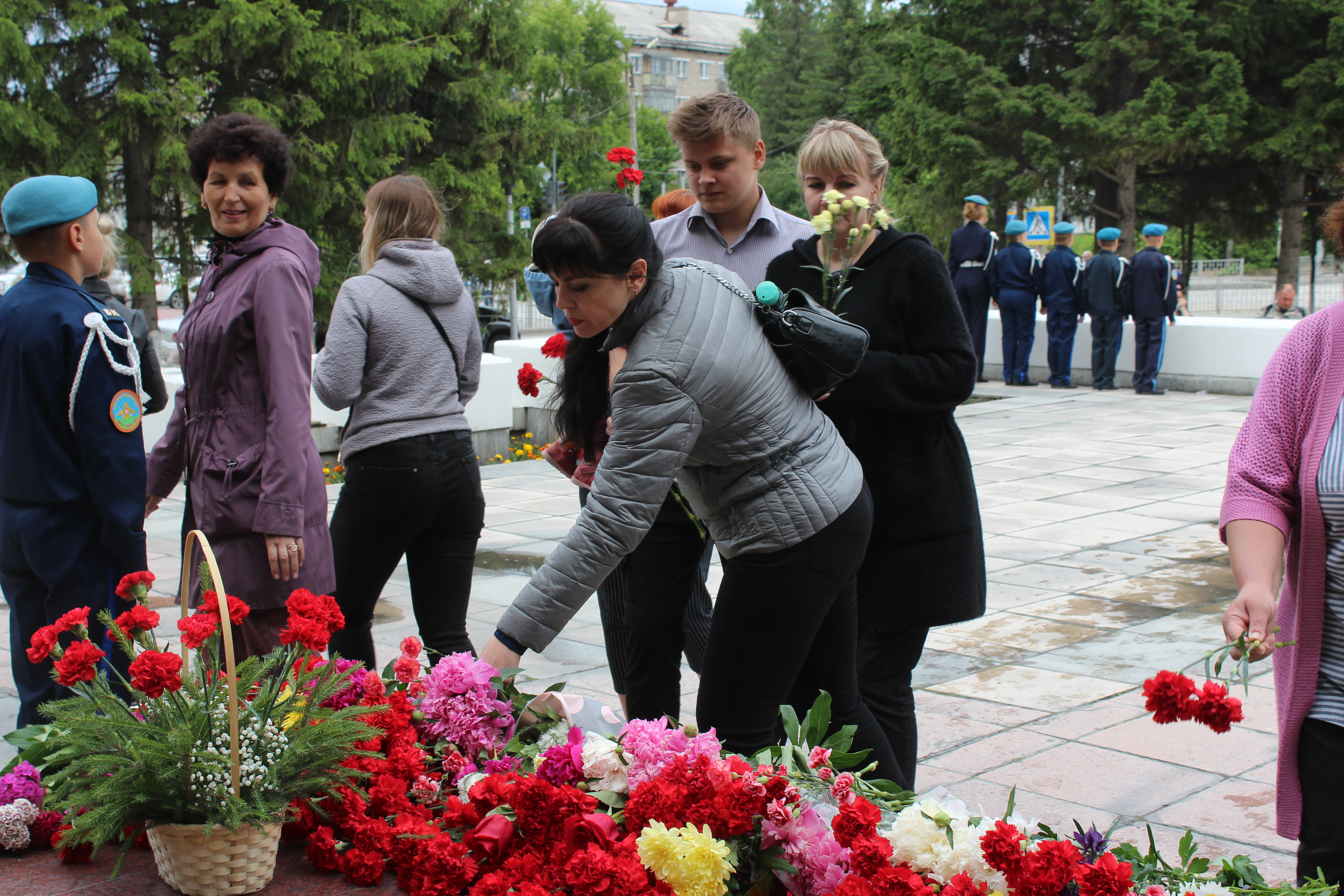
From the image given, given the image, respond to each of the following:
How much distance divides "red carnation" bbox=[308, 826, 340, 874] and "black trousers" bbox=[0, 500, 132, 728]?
0.97 metres

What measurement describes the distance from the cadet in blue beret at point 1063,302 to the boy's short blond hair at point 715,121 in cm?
1249

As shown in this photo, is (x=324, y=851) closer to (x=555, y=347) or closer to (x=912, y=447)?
(x=912, y=447)

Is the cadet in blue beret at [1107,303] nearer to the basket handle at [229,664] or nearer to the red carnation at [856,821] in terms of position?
the red carnation at [856,821]

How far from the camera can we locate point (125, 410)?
314cm

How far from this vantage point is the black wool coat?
294 centimetres

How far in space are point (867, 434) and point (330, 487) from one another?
22.6 feet

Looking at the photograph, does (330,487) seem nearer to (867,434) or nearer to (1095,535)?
(1095,535)

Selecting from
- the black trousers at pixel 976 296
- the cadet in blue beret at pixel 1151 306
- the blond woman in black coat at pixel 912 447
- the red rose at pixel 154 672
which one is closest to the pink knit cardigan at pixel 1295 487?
the blond woman in black coat at pixel 912 447

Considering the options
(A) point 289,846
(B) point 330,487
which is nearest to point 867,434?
(A) point 289,846

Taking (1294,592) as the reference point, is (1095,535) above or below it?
below

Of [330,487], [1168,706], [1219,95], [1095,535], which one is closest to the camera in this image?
[1168,706]

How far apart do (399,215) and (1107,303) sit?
12.3m

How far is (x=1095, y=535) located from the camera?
728 cm

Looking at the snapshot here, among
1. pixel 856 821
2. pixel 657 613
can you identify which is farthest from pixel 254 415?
pixel 856 821
